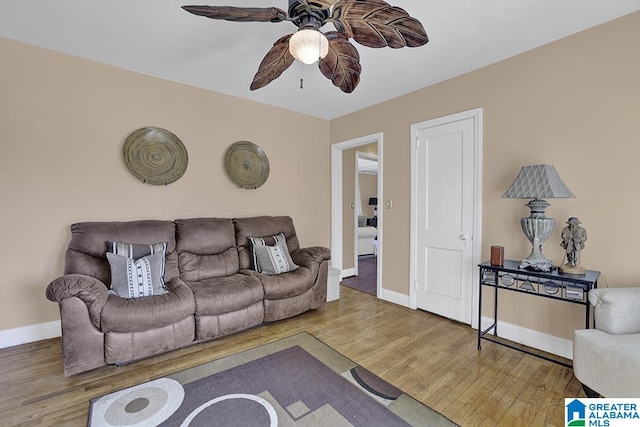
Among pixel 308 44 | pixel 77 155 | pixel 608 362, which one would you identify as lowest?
pixel 608 362

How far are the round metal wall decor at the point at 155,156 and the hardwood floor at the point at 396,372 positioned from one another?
1691 millimetres

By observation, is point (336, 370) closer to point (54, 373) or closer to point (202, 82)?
point (54, 373)

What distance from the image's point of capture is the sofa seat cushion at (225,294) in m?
2.44

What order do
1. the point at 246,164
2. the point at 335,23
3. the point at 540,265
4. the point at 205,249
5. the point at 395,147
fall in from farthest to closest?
the point at 246,164
the point at 395,147
the point at 205,249
the point at 540,265
the point at 335,23

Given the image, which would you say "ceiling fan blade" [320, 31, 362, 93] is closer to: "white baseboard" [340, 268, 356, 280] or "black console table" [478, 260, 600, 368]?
"black console table" [478, 260, 600, 368]

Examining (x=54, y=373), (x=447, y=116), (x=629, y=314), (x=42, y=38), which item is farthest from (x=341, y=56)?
(x=54, y=373)

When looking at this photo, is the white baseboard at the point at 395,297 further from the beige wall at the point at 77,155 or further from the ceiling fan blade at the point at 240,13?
the ceiling fan blade at the point at 240,13

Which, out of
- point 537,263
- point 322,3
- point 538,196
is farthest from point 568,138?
point 322,3

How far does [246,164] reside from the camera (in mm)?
3682

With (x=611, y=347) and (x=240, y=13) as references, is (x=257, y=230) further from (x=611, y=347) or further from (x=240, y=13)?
(x=611, y=347)

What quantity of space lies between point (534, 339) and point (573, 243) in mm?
926

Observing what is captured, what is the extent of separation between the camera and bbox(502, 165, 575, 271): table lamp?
82.9 inches

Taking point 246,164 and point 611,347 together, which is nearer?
point 611,347

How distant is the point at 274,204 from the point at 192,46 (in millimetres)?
2050
